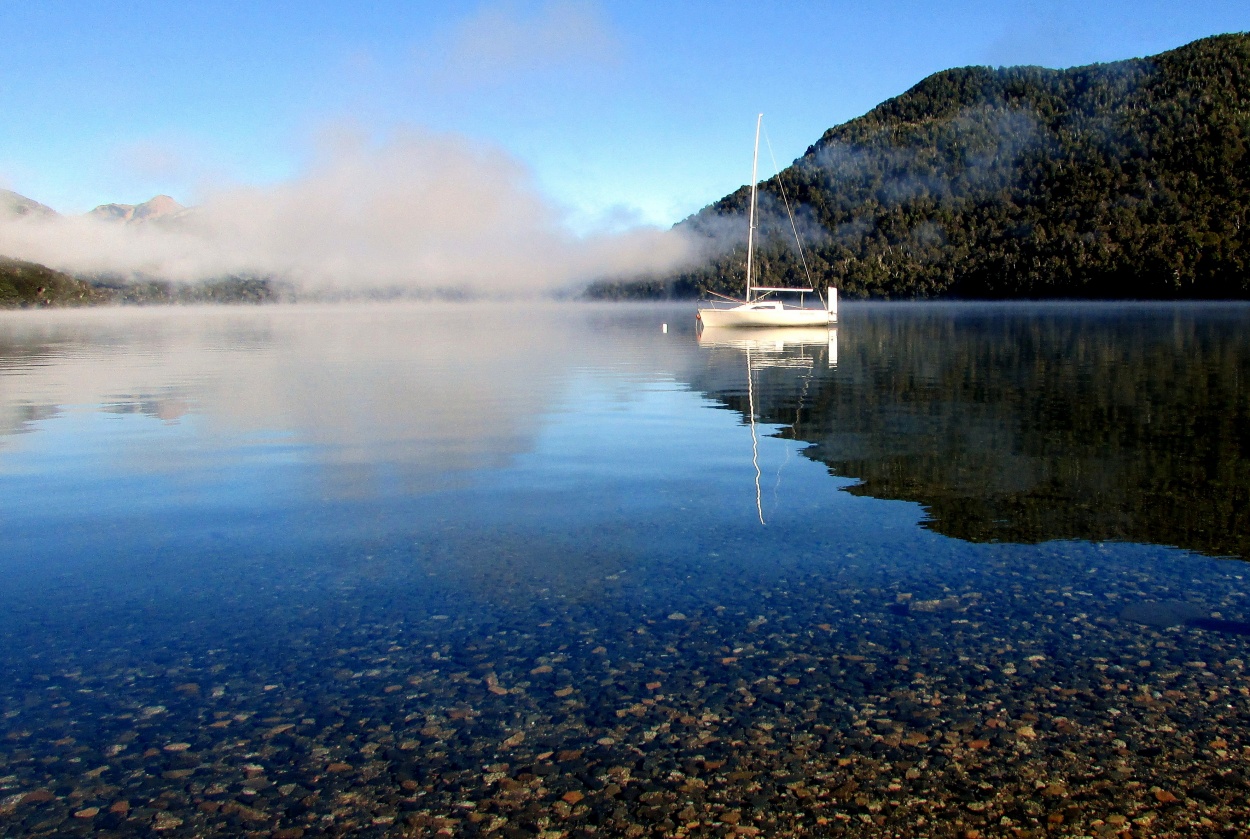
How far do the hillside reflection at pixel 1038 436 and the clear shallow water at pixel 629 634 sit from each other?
16 centimetres

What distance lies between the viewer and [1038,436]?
22297mm

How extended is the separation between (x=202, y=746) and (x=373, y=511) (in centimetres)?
833

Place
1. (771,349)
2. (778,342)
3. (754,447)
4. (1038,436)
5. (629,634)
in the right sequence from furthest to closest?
(778,342) → (771,349) → (1038,436) → (754,447) → (629,634)

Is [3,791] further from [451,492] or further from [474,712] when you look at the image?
[451,492]

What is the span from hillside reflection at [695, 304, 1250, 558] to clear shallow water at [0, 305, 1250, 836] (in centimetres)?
16

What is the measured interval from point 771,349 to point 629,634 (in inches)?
2130

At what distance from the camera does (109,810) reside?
6.49 m

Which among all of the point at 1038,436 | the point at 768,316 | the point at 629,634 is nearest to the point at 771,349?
the point at 768,316

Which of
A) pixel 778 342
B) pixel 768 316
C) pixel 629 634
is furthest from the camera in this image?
pixel 768 316

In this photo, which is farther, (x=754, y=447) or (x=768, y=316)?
(x=768, y=316)

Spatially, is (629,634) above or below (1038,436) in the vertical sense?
above

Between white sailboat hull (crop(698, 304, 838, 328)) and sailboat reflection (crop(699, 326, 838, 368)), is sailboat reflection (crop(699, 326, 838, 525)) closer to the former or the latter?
sailboat reflection (crop(699, 326, 838, 368))

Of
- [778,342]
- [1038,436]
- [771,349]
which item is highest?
[1038,436]

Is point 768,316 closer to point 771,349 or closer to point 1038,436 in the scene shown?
point 771,349
